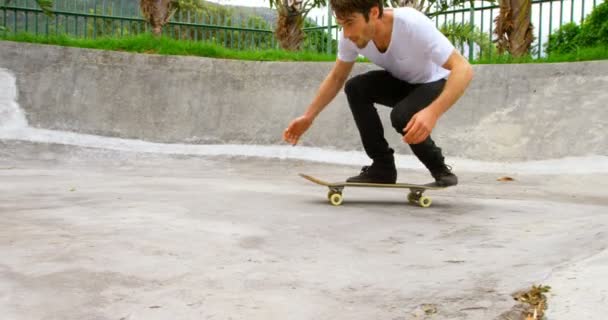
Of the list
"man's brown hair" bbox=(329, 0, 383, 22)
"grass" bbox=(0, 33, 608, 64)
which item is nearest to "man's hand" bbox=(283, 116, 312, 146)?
"man's brown hair" bbox=(329, 0, 383, 22)

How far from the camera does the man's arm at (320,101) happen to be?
4336 mm

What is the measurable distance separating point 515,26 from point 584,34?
49.3 inches

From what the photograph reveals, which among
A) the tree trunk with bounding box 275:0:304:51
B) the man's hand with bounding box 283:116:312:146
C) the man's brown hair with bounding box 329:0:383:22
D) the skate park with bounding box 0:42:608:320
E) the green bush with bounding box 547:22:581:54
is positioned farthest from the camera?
the tree trunk with bounding box 275:0:304:51

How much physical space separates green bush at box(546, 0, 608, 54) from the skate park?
2.21m

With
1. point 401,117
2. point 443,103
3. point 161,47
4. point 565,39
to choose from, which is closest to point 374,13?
point 401,117

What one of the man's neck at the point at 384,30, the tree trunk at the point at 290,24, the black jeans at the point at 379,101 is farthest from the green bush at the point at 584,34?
the man's neck at the point at 384,30

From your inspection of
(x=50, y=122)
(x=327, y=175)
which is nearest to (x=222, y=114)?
(x=50, y=122)

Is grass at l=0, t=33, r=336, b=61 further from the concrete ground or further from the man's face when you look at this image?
the man's face

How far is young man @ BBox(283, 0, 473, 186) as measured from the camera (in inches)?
145

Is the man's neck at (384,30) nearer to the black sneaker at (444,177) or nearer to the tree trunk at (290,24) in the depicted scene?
the black sneaker at (444,177)

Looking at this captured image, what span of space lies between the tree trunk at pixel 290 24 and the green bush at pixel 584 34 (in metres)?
4.42

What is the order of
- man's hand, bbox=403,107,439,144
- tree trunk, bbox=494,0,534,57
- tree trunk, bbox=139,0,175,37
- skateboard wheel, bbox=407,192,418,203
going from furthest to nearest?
tree trunk, bbox=139,0,175,37 → tree trunk, bbox=494,0,534,57 → skateboard wheel, bbox=407,192,418,203 → man's hand, bbox=403,107,439,144

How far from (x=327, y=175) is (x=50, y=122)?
433cm

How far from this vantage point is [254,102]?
947cm
